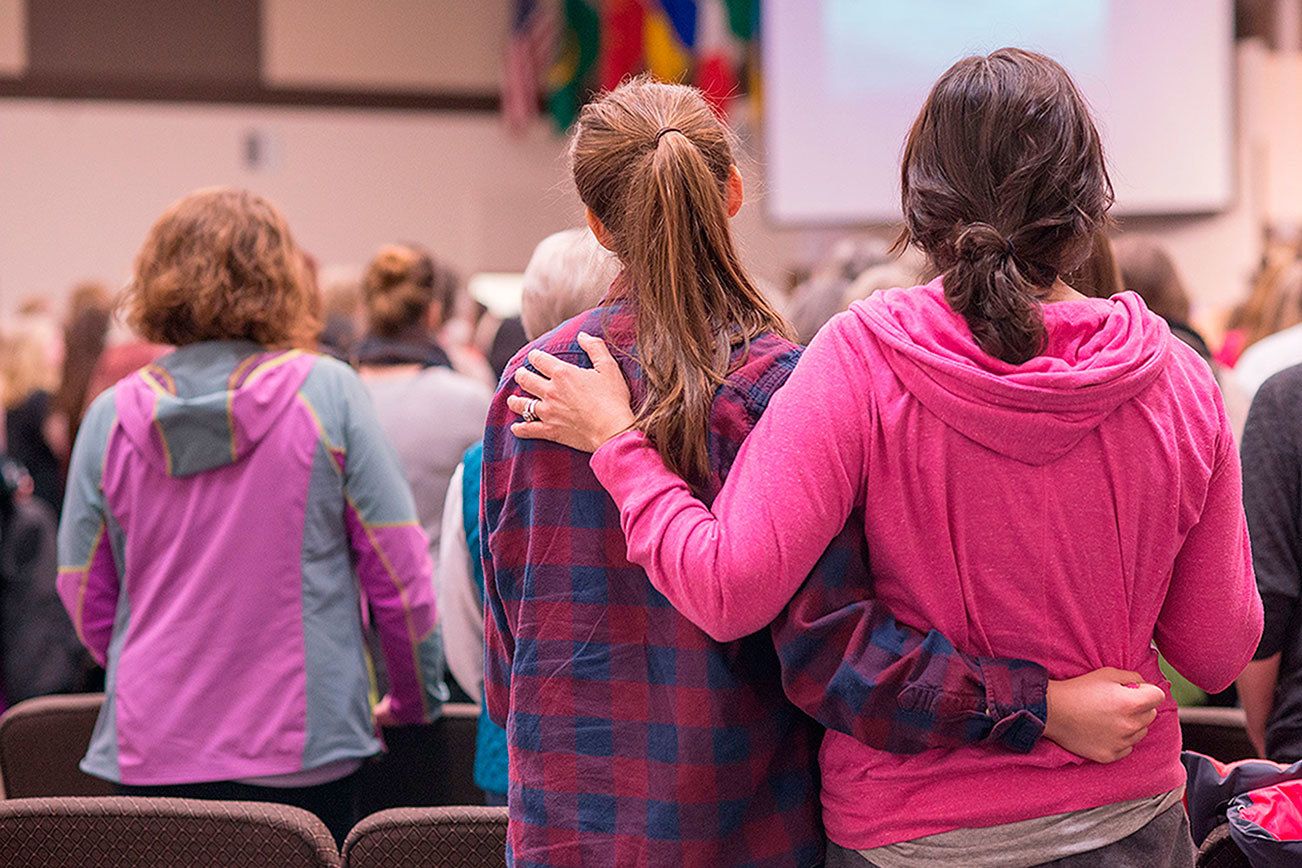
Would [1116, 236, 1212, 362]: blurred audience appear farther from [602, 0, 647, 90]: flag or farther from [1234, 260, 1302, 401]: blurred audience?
[602, 0, 647, 90]: flag

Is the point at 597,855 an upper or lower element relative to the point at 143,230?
lower

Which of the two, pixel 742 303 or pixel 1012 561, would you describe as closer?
pixel 1012 561

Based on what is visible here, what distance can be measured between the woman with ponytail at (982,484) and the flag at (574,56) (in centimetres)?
1025

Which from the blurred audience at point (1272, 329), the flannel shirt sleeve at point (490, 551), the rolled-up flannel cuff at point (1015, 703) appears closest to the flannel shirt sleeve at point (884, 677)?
the rolled-up flannel cuff at point (1015, 703)

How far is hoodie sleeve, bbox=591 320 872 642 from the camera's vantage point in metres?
1.37

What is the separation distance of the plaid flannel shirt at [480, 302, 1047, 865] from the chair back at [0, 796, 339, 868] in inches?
11.5

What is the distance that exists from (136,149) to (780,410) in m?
10.3

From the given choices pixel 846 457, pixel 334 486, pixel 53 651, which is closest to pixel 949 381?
pixel 846 457

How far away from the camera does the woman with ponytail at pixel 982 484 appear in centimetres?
137

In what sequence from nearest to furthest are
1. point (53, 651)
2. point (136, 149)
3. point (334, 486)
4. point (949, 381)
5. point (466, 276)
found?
point (949, 381) < point (334, 486) < point (53, 651) < point (136, 149) < point (466, 276)

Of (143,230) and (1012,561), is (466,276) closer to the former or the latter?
(143,230)

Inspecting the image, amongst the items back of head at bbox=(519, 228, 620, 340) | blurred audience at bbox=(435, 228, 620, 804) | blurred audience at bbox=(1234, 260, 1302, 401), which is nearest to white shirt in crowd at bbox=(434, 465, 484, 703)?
blurred audience at bbox=(435, 228, 620, 804)

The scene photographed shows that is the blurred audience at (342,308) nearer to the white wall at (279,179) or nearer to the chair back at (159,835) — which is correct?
the chair back at (159,835)

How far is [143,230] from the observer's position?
36.0ft
